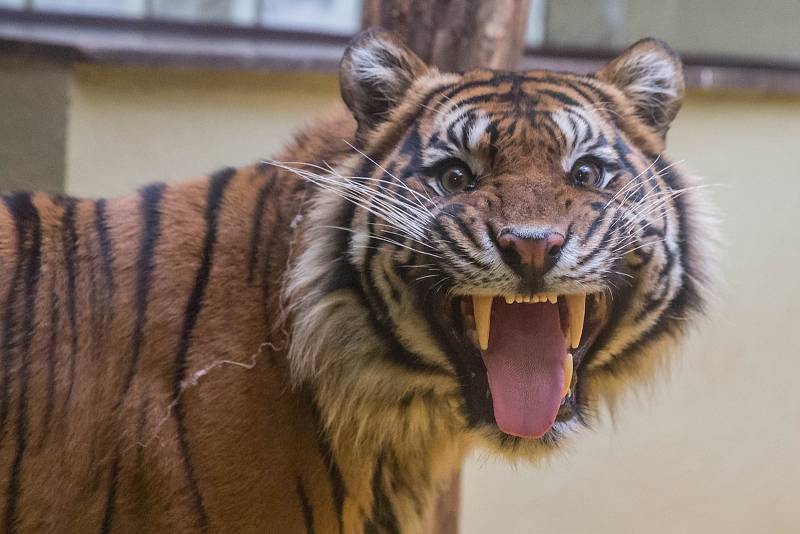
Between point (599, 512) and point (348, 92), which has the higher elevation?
point (348, 92)

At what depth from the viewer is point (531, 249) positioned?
157 cm

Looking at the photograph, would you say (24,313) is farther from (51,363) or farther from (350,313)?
(350,313)

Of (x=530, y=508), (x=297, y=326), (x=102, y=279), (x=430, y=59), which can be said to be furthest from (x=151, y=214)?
(x=530, y=508)

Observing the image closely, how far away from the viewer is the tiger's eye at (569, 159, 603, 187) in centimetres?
175

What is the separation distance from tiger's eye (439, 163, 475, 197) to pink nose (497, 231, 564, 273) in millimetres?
192

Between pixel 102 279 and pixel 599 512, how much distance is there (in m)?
2.40

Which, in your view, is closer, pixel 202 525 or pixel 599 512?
pixel 202 525

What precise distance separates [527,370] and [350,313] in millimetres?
341

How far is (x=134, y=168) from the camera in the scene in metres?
3.38

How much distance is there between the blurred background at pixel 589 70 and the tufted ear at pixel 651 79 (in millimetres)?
1275

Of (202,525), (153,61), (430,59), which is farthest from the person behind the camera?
(153,61)

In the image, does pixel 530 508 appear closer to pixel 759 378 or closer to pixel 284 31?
pixel 759 378

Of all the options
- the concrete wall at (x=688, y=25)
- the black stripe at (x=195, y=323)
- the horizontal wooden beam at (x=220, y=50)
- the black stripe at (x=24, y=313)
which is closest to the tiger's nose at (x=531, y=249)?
the black stripe at (x=195, y=323)

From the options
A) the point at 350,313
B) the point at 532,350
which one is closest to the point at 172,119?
the point at 350,313
